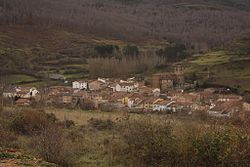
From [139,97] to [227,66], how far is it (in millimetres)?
19899

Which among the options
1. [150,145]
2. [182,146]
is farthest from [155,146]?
[182,146]

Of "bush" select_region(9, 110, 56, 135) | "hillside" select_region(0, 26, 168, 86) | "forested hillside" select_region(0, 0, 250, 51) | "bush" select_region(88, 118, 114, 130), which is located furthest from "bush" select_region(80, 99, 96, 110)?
"forested hillside" select_region(0, 0, 250, 51)

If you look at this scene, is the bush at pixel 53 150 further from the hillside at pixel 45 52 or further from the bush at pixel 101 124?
the hillside at pixel 45 52

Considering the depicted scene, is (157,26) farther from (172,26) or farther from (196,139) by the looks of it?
(196,139)

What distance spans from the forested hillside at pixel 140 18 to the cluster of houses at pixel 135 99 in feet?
147

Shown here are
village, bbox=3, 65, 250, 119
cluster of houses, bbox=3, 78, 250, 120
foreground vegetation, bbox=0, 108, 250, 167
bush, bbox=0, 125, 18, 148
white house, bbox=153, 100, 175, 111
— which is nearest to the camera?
foreground vegetation, bbox=0, 108, 250, 167

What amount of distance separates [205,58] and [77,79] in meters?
21.8

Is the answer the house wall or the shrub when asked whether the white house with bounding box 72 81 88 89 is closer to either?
the house wall

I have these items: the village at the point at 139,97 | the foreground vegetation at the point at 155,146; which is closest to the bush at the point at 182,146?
the foreground vegetation at the point at 155,146

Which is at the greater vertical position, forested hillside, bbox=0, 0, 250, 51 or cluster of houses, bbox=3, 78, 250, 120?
forested hillside, bbox=0, 0, 250, 51

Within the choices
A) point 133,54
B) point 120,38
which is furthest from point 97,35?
point 133,54

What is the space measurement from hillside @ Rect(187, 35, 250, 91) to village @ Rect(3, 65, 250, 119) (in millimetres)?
2468

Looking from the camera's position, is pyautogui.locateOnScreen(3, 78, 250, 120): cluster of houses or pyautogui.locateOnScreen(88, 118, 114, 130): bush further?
pyautogui.locateOnScreen(3, 78, 250, 120): cluster of houses

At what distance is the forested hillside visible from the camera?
116250 millimetres
